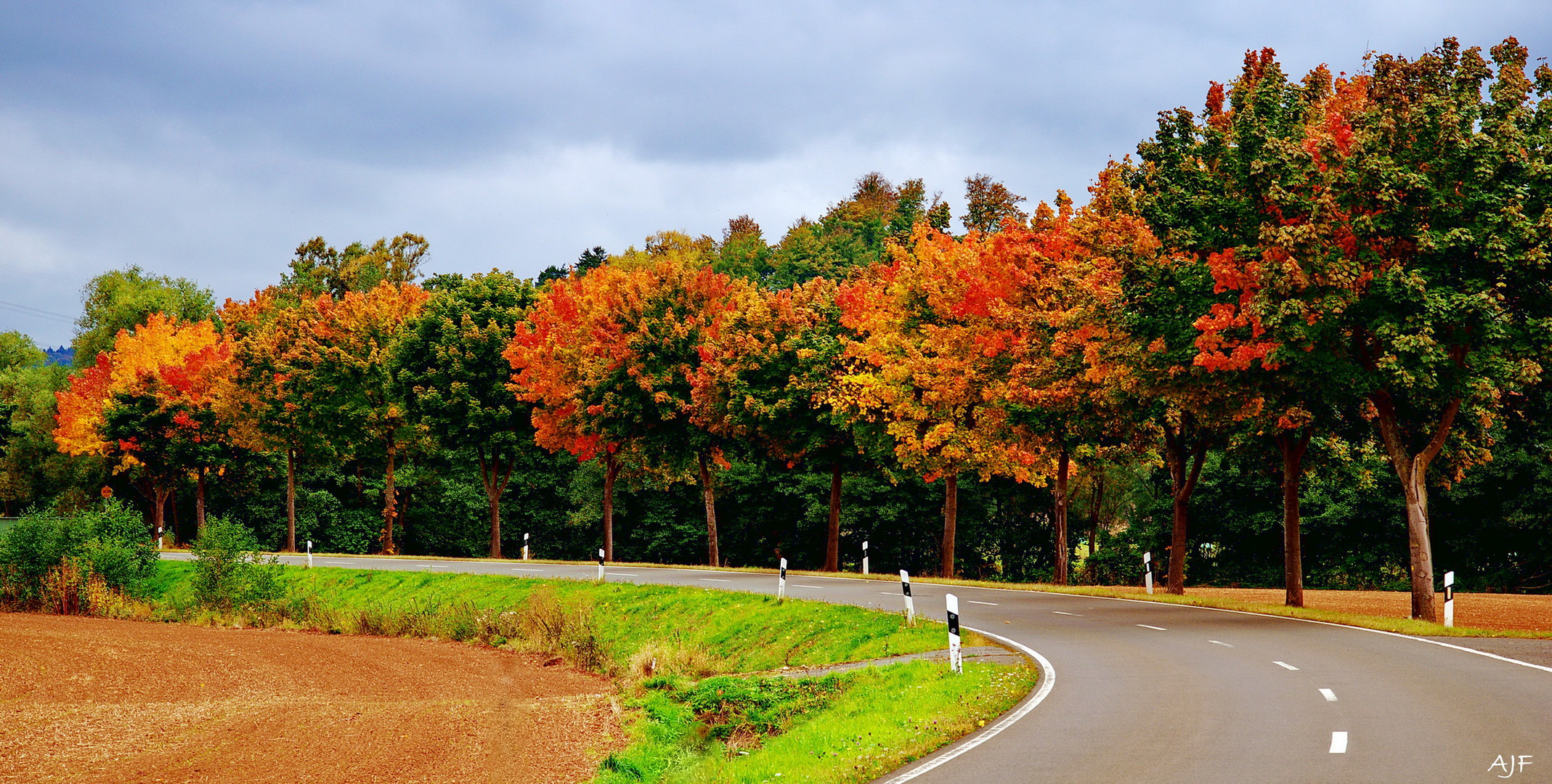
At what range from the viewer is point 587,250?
10169 centimetres

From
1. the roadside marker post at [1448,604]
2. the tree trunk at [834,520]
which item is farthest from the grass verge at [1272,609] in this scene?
the tree trunk at [834,520]

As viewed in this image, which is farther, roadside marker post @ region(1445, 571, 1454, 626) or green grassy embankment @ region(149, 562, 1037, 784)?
roadside marker post @ region(1445, 571, 1454, 626)

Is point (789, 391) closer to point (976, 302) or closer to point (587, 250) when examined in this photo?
point (976, 302)

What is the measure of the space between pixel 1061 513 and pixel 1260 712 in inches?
Answer: 990

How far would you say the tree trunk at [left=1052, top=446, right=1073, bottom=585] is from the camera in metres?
36.0

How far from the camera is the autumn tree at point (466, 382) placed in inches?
1929

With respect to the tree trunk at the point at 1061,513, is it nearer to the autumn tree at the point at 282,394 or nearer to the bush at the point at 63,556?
the bush at the point at 63,556

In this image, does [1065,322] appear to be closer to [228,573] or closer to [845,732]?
[845,732]

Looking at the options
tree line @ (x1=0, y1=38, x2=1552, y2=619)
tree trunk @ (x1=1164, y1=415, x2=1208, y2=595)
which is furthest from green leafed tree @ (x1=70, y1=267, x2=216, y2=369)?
tree trunk @ (x1=1164, y1=415, x2=1208, y2=595)

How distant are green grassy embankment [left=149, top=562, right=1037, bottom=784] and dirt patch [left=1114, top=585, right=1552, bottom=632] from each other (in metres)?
10.8

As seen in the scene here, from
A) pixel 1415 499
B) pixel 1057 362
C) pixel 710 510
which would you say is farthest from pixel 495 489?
pixel 1415 499

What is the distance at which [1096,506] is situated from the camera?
2057 inches

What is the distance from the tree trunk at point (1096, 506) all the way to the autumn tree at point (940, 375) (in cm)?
1510

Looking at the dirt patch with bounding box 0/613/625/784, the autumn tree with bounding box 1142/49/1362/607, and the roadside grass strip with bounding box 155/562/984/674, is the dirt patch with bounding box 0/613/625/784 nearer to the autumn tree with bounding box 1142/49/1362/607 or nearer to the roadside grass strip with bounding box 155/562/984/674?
the roadside grass strip with bounding box 155/562/984/674
